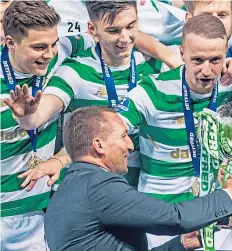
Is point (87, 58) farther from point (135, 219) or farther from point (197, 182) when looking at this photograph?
point (135, 219)

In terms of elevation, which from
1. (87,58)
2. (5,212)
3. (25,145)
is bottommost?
(5,212)

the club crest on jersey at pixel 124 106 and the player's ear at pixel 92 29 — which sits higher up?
the player's ear at pixel 92 29

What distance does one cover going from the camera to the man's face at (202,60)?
367 centimetres

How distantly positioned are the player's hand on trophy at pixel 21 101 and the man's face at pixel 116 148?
1.57 feet

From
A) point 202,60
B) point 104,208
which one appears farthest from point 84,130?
point 202,60

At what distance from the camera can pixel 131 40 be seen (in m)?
3.76

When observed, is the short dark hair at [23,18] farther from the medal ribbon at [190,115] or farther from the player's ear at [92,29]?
the medal ribbon at [190,115]

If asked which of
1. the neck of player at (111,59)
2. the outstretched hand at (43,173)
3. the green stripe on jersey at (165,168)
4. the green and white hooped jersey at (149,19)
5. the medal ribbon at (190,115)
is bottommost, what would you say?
the green stripe on jersey at (165,168)

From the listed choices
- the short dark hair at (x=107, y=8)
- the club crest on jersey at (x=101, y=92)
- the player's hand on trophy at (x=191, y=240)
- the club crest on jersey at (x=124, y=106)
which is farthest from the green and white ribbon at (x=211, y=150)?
the short dark hair at (x=107, y=8)

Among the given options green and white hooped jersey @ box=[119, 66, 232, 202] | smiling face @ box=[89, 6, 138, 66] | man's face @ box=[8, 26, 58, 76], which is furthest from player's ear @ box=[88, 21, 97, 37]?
green and white hooped jersey @ box=[119, 66, 232, 202]

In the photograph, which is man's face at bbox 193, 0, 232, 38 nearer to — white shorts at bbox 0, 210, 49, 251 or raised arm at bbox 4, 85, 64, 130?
raised arm at bbox 4, 85, 64, 130

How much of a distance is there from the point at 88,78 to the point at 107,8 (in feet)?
1.10

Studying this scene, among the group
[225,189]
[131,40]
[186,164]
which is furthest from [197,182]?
[225,189]

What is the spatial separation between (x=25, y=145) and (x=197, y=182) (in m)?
0.82
